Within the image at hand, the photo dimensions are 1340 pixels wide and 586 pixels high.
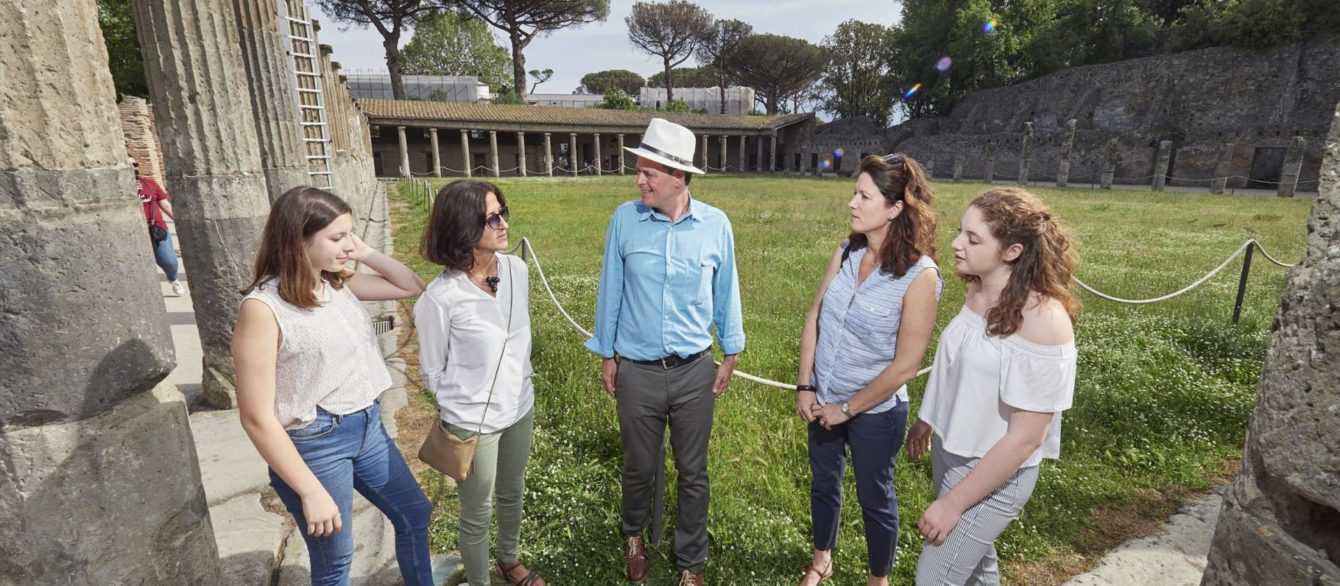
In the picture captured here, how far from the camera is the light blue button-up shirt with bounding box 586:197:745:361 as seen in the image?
2582 millimetres

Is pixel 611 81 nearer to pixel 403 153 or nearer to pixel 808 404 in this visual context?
pixel 403 153

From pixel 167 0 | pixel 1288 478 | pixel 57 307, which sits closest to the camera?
pixel 1288 478

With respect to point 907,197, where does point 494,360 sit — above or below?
below

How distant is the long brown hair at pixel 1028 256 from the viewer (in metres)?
1.84

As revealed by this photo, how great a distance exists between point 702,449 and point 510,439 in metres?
0.87

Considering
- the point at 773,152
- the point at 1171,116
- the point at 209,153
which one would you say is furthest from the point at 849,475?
the point at 773,152

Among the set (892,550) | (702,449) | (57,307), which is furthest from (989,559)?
(57,307)

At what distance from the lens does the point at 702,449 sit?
275cm

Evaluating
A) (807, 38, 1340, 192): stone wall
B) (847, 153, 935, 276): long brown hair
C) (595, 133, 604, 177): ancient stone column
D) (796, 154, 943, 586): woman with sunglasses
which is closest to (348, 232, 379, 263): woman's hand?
(796, 154, 943, 586): woman with sunglasses

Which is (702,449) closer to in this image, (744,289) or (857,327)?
(857,327)

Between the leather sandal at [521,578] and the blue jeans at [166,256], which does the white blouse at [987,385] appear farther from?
the blue jeans at [166,256]

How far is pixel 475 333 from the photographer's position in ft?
7.32

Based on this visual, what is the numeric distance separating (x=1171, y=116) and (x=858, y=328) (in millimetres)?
41439

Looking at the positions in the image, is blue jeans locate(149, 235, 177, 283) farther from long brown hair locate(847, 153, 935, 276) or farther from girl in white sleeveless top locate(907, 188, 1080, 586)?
girl in white sleeveless top locate(907, 188, 1080, 586)
